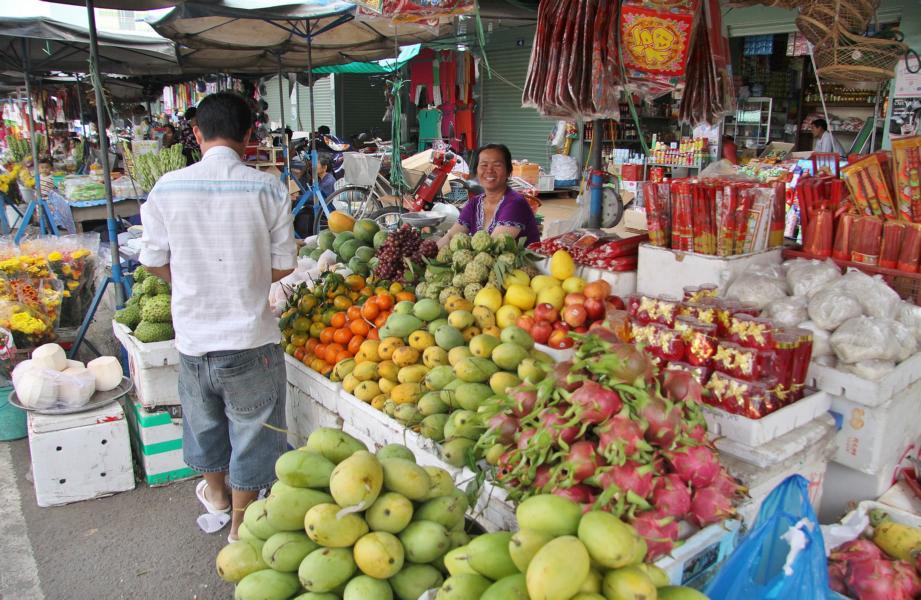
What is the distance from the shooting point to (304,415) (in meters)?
3.66

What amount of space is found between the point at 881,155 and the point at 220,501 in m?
3.58

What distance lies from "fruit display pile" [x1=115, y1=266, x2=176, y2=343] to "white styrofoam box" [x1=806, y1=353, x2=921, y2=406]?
3.26 meters

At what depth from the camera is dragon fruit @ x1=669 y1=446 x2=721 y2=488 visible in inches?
65.7

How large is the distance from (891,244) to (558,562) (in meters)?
2.37

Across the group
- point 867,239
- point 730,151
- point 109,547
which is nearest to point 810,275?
point 867,239

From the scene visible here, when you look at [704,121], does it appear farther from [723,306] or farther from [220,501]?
[220,501]

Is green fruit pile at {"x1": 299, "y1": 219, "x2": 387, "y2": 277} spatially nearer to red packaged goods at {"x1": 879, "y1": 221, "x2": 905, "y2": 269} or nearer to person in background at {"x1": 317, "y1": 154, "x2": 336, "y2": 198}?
red packaged goods at {"x1": 879, "y1": 221, "x2": 905, "y2": 269}

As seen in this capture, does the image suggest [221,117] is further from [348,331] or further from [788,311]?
[788,311]

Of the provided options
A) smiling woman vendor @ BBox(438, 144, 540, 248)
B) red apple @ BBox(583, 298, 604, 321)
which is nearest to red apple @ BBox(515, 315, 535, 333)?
red apple @ BBox(583, 298, 604, 321)

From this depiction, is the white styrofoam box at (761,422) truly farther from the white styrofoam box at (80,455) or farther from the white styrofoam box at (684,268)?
the white styrofoam box at (80,455)

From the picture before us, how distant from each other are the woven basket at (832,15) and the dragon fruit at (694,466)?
122 inches

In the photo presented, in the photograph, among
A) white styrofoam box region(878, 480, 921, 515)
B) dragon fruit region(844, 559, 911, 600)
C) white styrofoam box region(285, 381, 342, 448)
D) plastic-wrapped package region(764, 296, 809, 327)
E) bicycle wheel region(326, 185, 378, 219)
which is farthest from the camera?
bicycle wheel region(326, 185, 378, 219)

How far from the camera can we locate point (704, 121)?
11.1 feet

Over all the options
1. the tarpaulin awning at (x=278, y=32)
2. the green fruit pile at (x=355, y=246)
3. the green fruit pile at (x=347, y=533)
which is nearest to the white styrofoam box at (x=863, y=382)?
the green fruit pile at (x=347, y=533)
